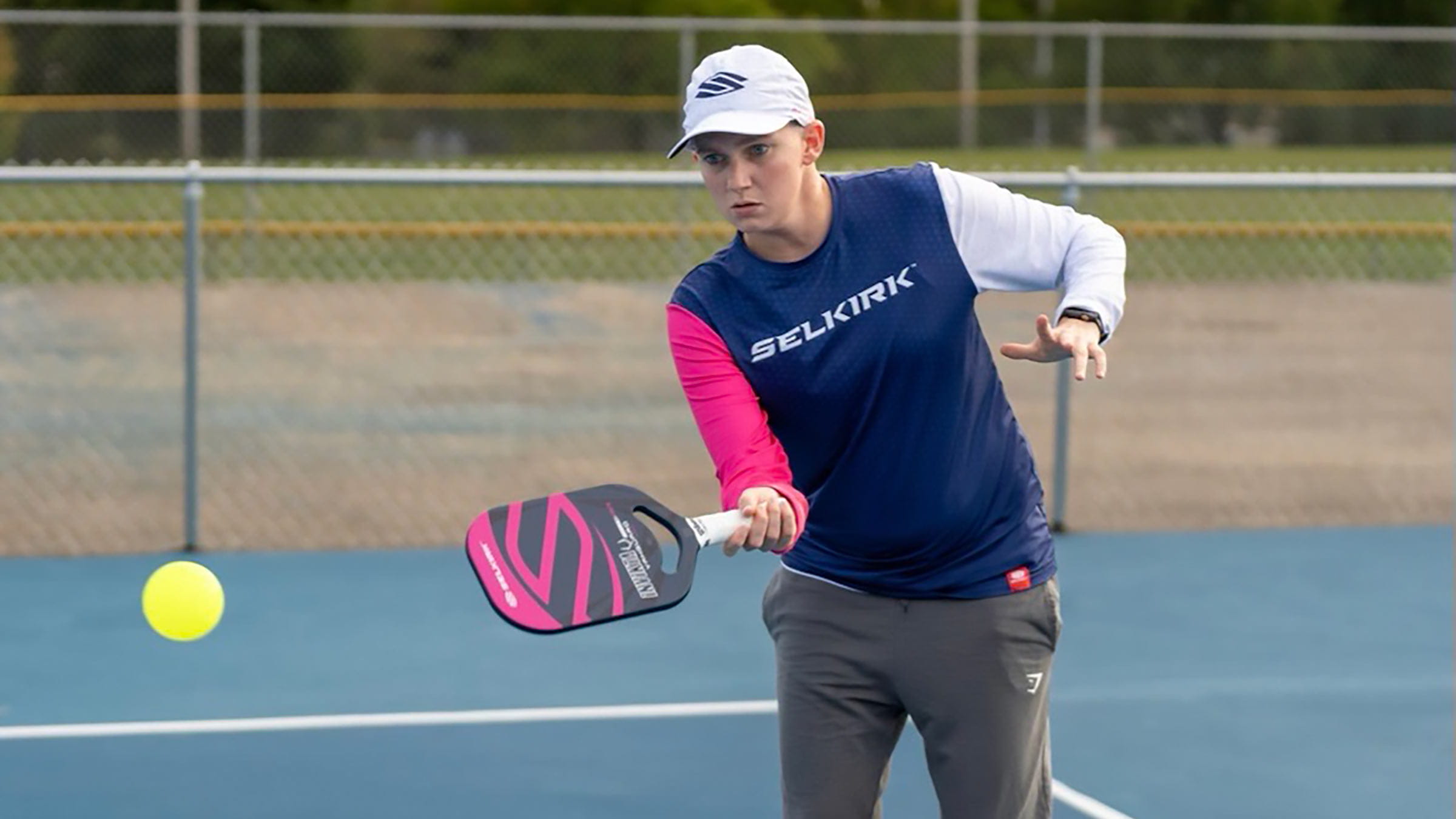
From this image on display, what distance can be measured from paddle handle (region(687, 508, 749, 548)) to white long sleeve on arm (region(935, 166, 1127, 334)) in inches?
27.1

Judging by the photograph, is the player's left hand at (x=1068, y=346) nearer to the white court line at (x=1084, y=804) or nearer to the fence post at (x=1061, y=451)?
the white court line at (x=1084, y=804)

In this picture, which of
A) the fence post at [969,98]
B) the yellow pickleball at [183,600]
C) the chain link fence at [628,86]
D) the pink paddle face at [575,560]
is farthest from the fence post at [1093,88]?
the pink paddle face at [575,560]

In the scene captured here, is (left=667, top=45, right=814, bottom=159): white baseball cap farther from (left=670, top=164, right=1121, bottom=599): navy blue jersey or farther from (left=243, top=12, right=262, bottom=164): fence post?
(left=243, top=12, right=262, bottom=164): fence post

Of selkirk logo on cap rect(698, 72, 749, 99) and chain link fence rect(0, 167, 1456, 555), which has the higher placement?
selkirk logo on cap rect(698, 72, 749, 99)

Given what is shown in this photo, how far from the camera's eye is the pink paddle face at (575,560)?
4074 millimetres

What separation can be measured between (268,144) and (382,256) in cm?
405

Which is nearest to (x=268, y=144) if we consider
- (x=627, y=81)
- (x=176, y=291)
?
(x=627, y=81)

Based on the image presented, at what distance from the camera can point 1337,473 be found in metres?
11.2

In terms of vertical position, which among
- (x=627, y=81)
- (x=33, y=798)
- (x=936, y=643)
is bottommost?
(x=33, y=798)

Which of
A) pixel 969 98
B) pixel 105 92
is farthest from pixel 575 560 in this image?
pixel 969 98

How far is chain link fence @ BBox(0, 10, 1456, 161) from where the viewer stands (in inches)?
782

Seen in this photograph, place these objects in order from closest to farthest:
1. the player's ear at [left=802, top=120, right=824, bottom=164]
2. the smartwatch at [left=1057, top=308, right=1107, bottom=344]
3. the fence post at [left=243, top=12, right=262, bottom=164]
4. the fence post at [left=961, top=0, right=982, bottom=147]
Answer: the smartwatch at [left=1057, top=308, right=1107, bottom=344] < the player's ear at [left=802, top=120, right=824, bottom=164] < the fence post at [left=243, top=12, right=262, bottom=164] < the fence post at [left=961, top=0, right=982, bottom=147]

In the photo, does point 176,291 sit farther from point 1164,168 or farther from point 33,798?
point 1164,168

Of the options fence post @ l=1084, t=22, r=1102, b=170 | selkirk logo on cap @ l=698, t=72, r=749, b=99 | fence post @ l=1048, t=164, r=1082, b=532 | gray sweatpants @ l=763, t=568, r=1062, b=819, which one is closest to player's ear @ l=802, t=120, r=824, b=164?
selkirk logo on cap @ l=698, t=72, r=749, b=99
